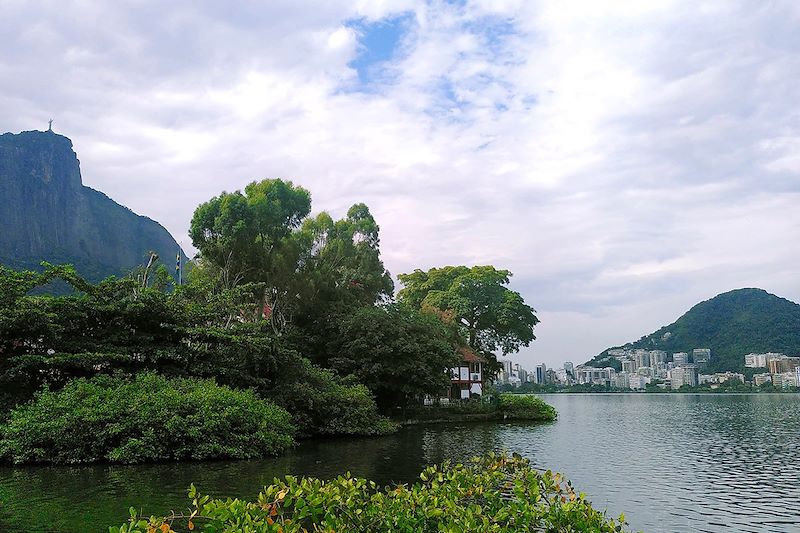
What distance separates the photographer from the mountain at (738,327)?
331 ft

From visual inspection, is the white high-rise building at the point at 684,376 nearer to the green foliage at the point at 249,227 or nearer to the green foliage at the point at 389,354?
the green foliage at the point at 389,354

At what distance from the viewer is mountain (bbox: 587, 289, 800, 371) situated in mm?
100750

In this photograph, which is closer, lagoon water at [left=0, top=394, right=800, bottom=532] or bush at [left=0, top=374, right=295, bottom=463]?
lagoon water at [left=0, top=394, right=800, bottom=532]

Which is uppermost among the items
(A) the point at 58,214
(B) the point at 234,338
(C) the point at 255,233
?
(A) the point at 58,214

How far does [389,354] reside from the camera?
30.5 meters

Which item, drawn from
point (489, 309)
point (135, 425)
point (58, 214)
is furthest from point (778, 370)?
point (58, 214)

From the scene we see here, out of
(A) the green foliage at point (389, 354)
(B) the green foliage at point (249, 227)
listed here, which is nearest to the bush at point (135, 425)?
(B) the green foliage at point (249, 227)

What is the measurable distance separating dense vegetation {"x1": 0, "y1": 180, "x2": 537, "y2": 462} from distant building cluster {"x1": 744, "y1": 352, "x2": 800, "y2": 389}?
7464 cm

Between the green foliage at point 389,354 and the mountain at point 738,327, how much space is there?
282 ft

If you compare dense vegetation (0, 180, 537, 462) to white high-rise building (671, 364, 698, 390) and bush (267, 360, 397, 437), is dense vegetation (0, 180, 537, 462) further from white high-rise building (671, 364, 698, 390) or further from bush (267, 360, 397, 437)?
white high-rise building (671, 364, 698, 390)

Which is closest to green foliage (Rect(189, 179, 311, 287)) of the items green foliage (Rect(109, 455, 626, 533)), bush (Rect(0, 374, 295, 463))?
bush (Rect(0, 374, 295, 463))

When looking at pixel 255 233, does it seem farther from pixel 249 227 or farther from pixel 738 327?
pixel 738 327

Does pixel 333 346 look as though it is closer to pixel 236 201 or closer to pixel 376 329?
pixel 376 329

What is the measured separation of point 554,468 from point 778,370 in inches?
3722
